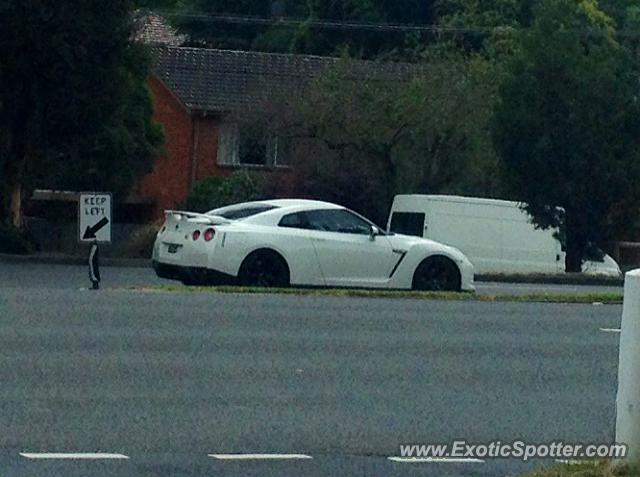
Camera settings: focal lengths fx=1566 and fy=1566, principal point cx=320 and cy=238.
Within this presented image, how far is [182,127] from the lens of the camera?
44969 millimetres

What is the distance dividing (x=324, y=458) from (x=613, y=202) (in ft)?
81.4

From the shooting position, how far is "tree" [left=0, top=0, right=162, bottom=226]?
33719mm

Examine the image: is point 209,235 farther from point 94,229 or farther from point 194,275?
point 94,229

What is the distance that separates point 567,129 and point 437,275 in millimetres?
10632

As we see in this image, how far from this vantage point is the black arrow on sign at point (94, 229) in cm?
2174

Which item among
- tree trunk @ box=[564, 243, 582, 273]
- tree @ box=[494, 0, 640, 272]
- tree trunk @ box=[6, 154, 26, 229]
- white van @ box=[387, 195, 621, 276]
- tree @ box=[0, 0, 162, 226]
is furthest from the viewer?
tree trunk @ box=[6, 154, 26, 229]

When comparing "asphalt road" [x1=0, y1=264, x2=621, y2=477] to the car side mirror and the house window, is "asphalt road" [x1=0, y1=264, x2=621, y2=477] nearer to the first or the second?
the car side mirror

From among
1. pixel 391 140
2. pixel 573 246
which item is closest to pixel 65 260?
pixel 391 140

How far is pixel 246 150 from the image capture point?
44312mm

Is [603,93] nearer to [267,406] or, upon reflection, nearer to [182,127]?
[182,127]

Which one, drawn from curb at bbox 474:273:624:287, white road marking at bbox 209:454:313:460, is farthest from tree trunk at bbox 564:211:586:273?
white road marking at bbox 209:454:313:460

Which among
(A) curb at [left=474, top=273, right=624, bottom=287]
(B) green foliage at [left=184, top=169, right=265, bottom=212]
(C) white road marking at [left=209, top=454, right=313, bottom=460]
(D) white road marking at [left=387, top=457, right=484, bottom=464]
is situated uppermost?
(B) green foliage at [left=184, top=169, right=265, bottom=212]

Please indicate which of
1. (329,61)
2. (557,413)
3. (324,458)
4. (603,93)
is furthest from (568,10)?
(324,458)

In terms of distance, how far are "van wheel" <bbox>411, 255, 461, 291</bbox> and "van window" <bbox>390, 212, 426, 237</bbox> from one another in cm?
982
